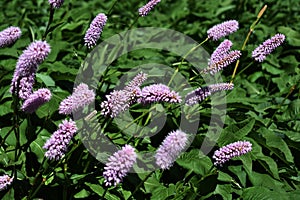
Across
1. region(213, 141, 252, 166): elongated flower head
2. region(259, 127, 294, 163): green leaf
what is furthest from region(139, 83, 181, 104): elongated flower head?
region(259, 127, 294, 163): green leaf

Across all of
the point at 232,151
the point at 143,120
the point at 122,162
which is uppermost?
the point at 122,162

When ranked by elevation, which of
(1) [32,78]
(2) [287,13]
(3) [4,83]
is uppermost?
(1) [32,78]

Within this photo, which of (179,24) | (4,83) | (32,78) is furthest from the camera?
(179,24)

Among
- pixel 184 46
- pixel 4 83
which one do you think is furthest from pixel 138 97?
pixel 184 46

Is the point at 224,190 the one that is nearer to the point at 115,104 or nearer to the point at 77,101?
the point at 115,104

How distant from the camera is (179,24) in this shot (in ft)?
18.2

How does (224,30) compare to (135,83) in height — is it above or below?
above

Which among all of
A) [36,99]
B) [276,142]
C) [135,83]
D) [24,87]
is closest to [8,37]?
[24,87]

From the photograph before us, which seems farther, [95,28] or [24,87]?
[95,28]

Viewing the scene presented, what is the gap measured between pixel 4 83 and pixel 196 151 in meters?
1.51

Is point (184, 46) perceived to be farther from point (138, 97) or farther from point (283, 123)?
point (138, 97)

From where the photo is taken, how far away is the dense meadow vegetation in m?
2.16

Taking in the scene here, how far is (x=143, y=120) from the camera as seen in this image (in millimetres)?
3172

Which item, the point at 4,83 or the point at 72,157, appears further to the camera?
the point at 4,83
